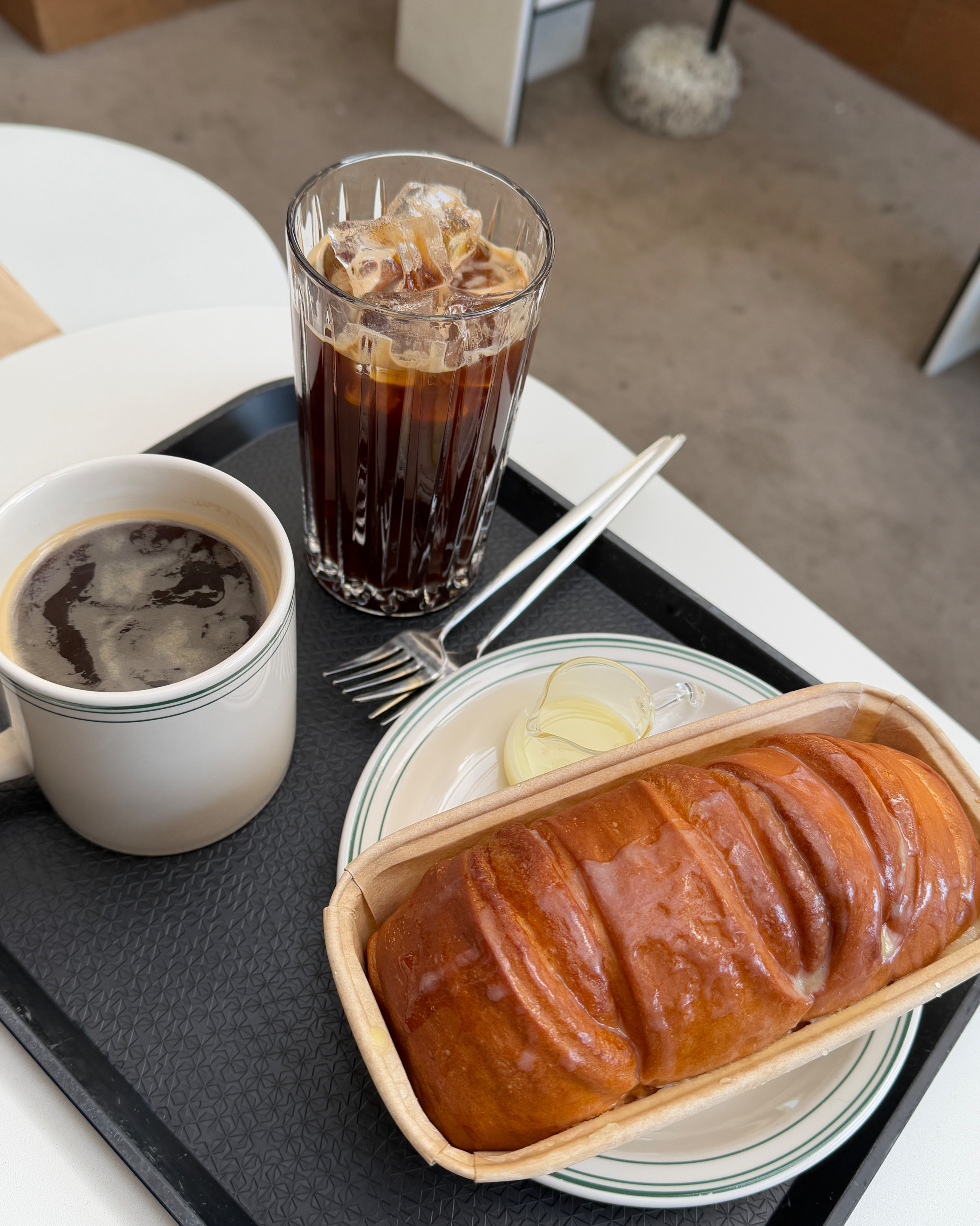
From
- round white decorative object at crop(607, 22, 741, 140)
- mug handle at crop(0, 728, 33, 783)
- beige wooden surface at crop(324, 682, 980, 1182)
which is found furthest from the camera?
round white decorative object at crop(607, 22, 741, 140)

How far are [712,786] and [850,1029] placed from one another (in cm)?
13

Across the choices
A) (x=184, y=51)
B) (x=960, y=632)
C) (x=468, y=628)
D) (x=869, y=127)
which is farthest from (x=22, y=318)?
(x=869, y=127)

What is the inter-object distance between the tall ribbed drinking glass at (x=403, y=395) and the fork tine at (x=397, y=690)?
0.07 m

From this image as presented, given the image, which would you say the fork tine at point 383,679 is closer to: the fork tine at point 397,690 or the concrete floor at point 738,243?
the fork tine at point 397,690

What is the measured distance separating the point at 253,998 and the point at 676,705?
33cm

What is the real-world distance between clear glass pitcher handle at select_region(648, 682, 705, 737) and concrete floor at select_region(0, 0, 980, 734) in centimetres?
113

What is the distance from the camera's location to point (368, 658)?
736 mm

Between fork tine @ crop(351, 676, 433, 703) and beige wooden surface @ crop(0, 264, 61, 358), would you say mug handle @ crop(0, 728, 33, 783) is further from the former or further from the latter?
beige wooden surface @ crop(0, 264, 61, 358)

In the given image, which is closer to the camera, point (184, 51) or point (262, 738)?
point (262, 738)

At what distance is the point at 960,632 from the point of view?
176 cm

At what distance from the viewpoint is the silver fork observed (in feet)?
2.38

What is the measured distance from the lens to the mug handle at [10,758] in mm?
565

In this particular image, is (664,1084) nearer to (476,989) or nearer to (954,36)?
(476,989)

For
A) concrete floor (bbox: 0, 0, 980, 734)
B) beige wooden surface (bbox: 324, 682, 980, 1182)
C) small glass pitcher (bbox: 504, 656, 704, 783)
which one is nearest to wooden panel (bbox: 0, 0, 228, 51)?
concrete floor (bbox: 0, 0, 980, 734)
